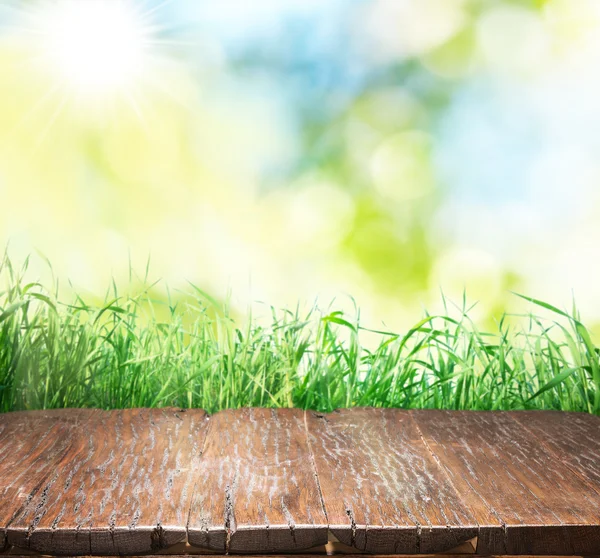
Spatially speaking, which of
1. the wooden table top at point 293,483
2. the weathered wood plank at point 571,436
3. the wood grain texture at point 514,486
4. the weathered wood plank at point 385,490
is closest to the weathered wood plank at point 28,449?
the wooden table top at point 293,483

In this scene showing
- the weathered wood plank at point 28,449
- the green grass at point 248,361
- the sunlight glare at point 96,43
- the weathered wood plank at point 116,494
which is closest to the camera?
the weathered wood plank at point 116,494

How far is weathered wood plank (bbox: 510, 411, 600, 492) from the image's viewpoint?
64.3 inches

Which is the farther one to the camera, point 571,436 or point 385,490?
point 571,436

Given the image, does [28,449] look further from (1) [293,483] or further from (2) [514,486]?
(2) [514,486]

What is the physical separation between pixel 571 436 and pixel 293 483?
86 centimetres

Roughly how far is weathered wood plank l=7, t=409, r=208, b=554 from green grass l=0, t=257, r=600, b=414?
0.43 m

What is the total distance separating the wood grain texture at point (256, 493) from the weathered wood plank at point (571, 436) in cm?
63

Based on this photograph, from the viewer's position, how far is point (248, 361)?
2.26 meters

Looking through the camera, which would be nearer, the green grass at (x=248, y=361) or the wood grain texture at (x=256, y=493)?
the wood grain texture at (x=256, y=493)

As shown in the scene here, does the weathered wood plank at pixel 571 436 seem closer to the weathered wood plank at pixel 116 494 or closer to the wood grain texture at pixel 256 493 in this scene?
the wood grain texture at pixel 256 493

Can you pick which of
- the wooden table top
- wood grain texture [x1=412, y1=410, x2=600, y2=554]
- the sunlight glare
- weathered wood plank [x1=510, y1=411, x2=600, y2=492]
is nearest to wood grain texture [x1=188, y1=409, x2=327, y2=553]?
the wooden table top

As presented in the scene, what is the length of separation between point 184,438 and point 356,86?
4.80 feet

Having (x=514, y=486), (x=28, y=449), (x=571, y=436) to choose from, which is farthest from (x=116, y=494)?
(x=571, y=436)

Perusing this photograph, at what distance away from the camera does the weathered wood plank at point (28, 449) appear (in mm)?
1399
